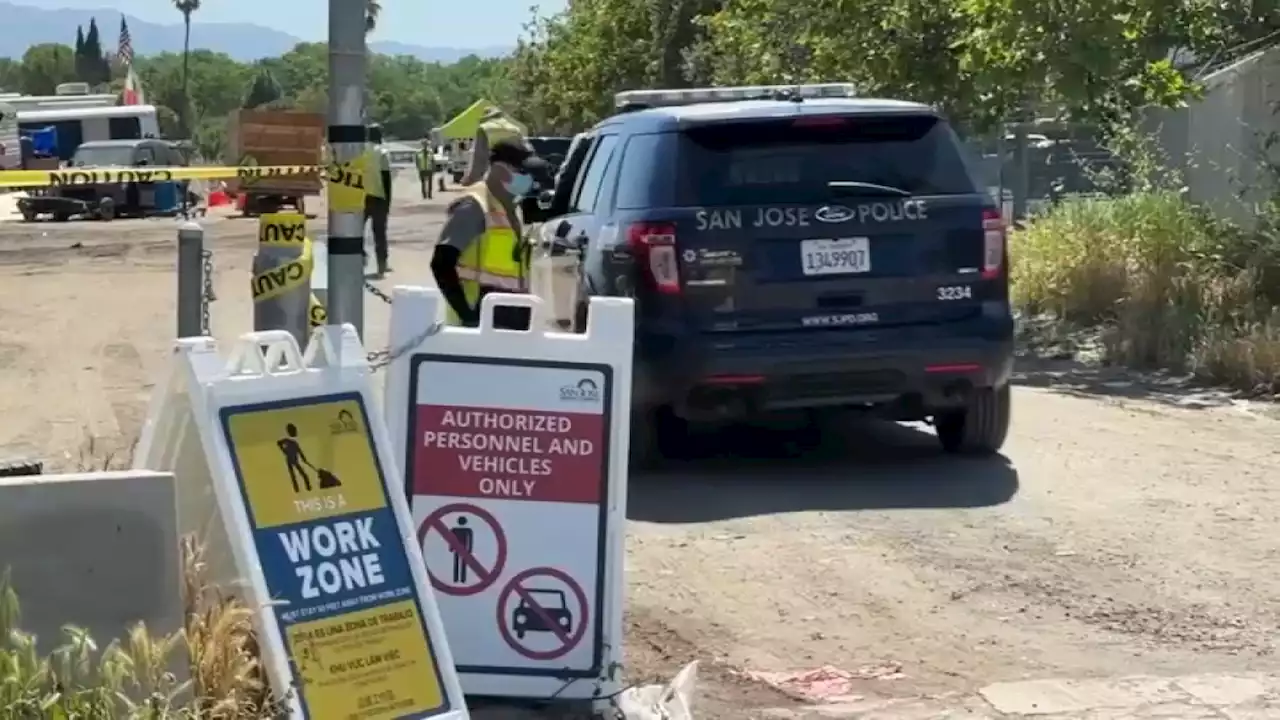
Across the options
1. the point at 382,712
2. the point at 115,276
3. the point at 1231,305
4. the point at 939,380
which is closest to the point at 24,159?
the point at 115,276

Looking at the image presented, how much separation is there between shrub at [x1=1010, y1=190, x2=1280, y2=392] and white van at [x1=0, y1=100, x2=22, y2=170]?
1508 inches

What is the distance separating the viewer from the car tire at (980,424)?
31.7 feet

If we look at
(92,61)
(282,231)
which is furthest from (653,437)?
(92,61)

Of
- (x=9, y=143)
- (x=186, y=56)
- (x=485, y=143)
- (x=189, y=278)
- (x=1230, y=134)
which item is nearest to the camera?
(x=189, y=278)

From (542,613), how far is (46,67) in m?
145

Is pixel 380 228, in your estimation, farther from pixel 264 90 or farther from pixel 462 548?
pixel 264 90

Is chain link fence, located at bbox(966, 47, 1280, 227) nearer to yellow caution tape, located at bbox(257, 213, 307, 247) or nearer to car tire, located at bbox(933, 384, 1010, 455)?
car tire, located at bbox(933, 384, 1010, 455)

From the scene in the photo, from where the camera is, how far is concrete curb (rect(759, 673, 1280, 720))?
19.6 ft

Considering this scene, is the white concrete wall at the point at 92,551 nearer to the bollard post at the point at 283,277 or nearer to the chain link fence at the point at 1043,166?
the bollard post at the point at 283,277

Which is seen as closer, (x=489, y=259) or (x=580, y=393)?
(x=580, y=393)

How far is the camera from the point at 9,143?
5119cm

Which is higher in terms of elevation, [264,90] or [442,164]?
[264,90]

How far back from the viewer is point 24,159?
51281 mm

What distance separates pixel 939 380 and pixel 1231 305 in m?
5.62
